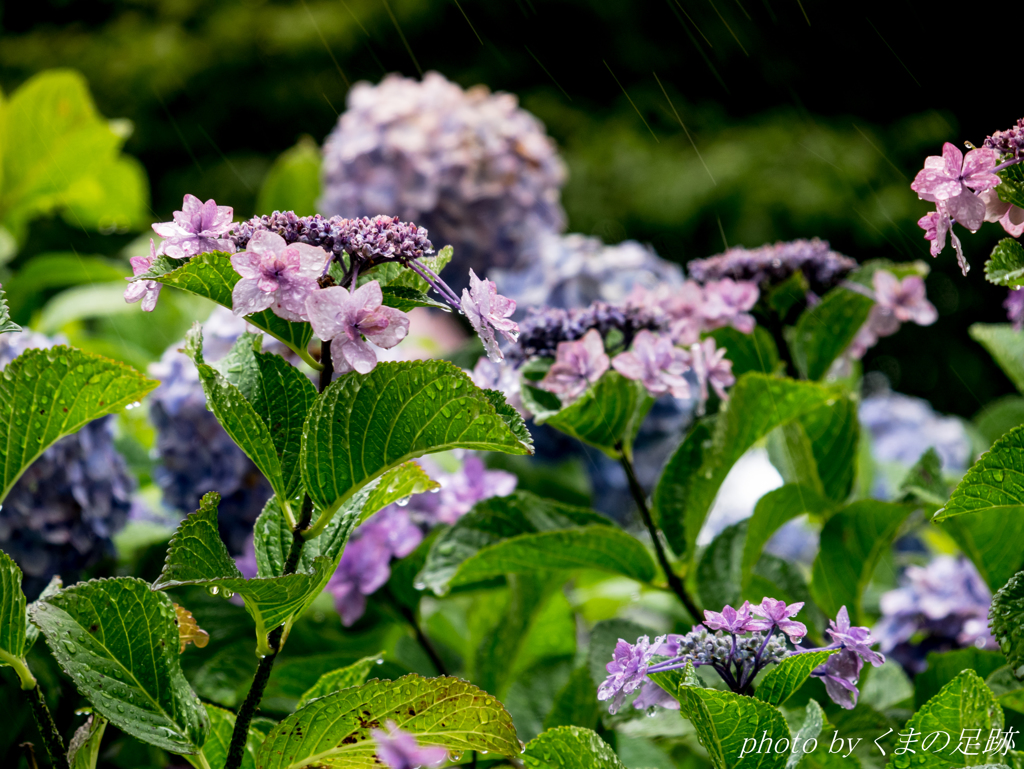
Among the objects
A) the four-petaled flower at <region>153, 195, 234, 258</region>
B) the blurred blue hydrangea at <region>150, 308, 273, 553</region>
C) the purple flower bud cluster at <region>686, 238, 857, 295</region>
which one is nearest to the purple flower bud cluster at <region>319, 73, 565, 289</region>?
the blurred blue hydrangea at <region>150, 308, 273, 553</region>

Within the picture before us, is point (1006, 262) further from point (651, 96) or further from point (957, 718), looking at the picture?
point (651, 96)

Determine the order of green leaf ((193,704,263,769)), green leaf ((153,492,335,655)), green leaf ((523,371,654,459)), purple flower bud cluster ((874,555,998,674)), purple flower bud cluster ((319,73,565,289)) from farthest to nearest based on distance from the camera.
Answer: purple flower bud cluster ((319,73,565,289)), purple flower bud cluster ((874,555,998,674)), green leaf ((523,371,654,459)), green leaf ((193,704,263,769)), green leaf ((153,492,335,655))

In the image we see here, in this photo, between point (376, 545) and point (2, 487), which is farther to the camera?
point (376, 545)

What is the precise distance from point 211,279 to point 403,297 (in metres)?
0.09

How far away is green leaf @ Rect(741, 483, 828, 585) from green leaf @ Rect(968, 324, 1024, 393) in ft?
0.78

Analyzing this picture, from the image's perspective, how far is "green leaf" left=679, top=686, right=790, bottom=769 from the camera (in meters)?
0.43

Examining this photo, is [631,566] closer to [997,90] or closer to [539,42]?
[997,90]

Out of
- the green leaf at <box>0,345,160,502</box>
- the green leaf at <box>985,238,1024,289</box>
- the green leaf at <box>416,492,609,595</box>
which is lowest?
the green leaf at <box>416,492,609,595</box>

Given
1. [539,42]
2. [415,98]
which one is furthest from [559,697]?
[539,42]

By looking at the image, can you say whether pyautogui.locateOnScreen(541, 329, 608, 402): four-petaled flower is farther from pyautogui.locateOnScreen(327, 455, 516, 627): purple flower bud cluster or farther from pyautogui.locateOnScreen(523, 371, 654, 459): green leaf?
pyautogui.locateOnScreen(327, 455, 516, 627): purple flower bud cluster

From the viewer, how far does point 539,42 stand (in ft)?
15.3

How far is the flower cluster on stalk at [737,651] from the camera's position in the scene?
469mm

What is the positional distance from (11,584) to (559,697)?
1.15 feet

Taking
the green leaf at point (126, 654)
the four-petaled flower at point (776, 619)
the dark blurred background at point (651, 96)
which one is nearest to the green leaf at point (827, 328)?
the four-petaled flower at point (776, 619)
